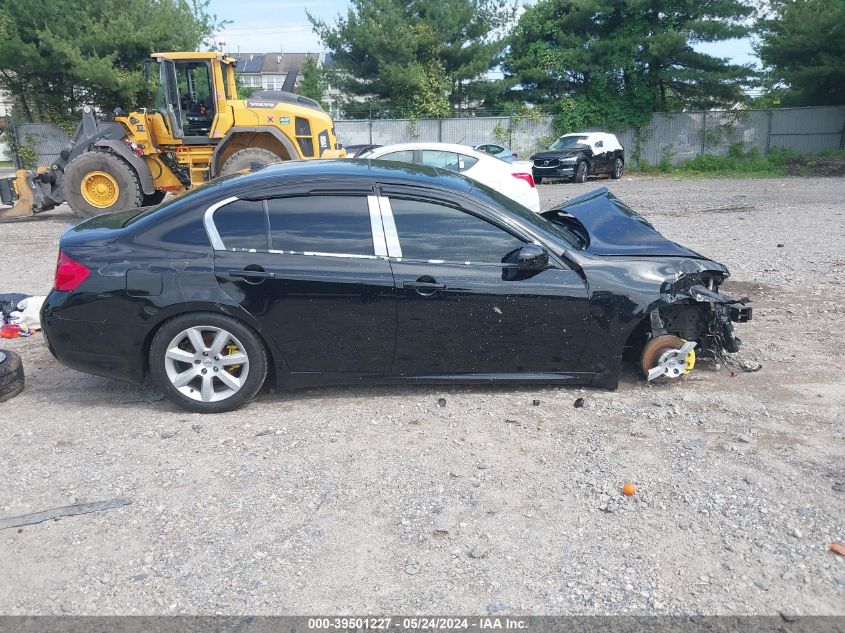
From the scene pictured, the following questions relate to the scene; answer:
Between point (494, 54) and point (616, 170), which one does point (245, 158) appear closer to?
point (616, 170)

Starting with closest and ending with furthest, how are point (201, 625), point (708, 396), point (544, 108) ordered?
point (201, 625)
point (708, 396)
point (544, 108)

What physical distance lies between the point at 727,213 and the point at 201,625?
574 inches

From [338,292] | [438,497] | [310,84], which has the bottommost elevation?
[438,497]

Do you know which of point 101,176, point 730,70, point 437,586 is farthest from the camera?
point 730,70

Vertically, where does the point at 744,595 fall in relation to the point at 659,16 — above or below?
below

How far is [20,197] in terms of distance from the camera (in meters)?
13.7

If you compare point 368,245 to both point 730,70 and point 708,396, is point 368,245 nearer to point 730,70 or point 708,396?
point 708,396

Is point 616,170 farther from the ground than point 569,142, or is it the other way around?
point 569,142

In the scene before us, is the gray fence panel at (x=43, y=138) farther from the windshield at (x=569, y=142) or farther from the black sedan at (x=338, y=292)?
the black sedan at (x=338, y=292)

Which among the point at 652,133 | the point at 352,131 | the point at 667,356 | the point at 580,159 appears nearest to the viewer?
the point at 667,356

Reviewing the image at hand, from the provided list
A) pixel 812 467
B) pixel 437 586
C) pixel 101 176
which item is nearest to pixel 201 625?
pixel 437 586

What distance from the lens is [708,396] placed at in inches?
196

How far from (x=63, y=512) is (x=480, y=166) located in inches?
382

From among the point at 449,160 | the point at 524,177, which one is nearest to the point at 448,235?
the point at 524,177
